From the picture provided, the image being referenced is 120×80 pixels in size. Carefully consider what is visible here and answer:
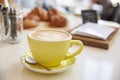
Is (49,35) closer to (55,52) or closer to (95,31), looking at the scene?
(55,52)

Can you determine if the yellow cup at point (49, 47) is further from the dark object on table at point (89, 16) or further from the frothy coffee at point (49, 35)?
the dark object on table at point (89, 16)

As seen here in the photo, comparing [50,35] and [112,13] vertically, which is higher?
[50,35]

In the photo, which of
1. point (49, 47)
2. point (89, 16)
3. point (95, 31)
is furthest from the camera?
point (89, 16)

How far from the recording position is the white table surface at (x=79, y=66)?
59 centimetres

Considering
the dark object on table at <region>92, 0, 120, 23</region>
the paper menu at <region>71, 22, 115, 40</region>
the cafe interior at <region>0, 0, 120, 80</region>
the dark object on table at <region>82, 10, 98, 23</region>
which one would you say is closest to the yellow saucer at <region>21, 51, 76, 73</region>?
the cafe interior at <region>0, 0, 120, 80</region>

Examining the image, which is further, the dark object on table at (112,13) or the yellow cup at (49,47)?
the dark object on table at (112,13)

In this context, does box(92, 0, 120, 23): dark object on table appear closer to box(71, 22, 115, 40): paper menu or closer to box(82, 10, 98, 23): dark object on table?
box(82, 10, 98, 23): dark object on table

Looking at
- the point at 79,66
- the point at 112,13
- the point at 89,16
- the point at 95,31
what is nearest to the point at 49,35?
the point at 79,66

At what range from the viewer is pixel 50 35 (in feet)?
2.07

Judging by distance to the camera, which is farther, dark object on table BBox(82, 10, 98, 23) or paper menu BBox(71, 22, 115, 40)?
dark object on table BBox(82, 10, 98, 23)

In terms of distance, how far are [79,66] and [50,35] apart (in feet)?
0.47

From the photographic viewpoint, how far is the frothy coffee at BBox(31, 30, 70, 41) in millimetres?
598

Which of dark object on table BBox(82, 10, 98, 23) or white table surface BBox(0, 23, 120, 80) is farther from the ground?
dark object on table BBox(82, 10, 98, 23)

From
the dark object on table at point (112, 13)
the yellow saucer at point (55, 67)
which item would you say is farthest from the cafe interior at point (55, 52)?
the dark object on table at point (112, 13)
